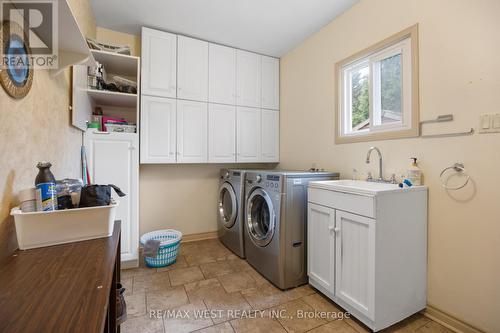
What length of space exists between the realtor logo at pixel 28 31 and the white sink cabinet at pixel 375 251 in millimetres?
1754

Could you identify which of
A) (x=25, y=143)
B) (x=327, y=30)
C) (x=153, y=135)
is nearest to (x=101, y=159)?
(x=153, y=135)

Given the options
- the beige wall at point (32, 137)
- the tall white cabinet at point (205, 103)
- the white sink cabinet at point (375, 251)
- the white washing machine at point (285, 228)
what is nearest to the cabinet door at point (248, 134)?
the tall white cabinet at point (205, 103)

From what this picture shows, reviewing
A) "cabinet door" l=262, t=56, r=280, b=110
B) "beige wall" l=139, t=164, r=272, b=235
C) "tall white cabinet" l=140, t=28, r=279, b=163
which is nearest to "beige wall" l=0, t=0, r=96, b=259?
"tall white cabinet" l=140, t=28, r=279, b=163

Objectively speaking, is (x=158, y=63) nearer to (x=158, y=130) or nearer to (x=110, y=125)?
(x=158, y=130)

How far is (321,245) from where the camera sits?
5.68ft

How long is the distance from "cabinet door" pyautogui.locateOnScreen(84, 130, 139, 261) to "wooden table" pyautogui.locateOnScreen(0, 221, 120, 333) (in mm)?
1274

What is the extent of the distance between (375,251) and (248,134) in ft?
6.77

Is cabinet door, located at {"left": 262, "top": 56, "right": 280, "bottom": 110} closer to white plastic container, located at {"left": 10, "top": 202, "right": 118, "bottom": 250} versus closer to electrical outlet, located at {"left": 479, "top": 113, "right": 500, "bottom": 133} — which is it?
electrical outlet, located at {"left": 479, "top": 113, "right": 500, "bottom": 133}

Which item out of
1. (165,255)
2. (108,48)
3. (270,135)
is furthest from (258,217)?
(108,48)

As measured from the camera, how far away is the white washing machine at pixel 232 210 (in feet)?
7.93

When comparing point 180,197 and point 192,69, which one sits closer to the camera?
point 192,69

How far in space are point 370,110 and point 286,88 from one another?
133cm

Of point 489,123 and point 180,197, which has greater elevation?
point 489,123

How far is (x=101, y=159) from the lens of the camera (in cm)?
201
